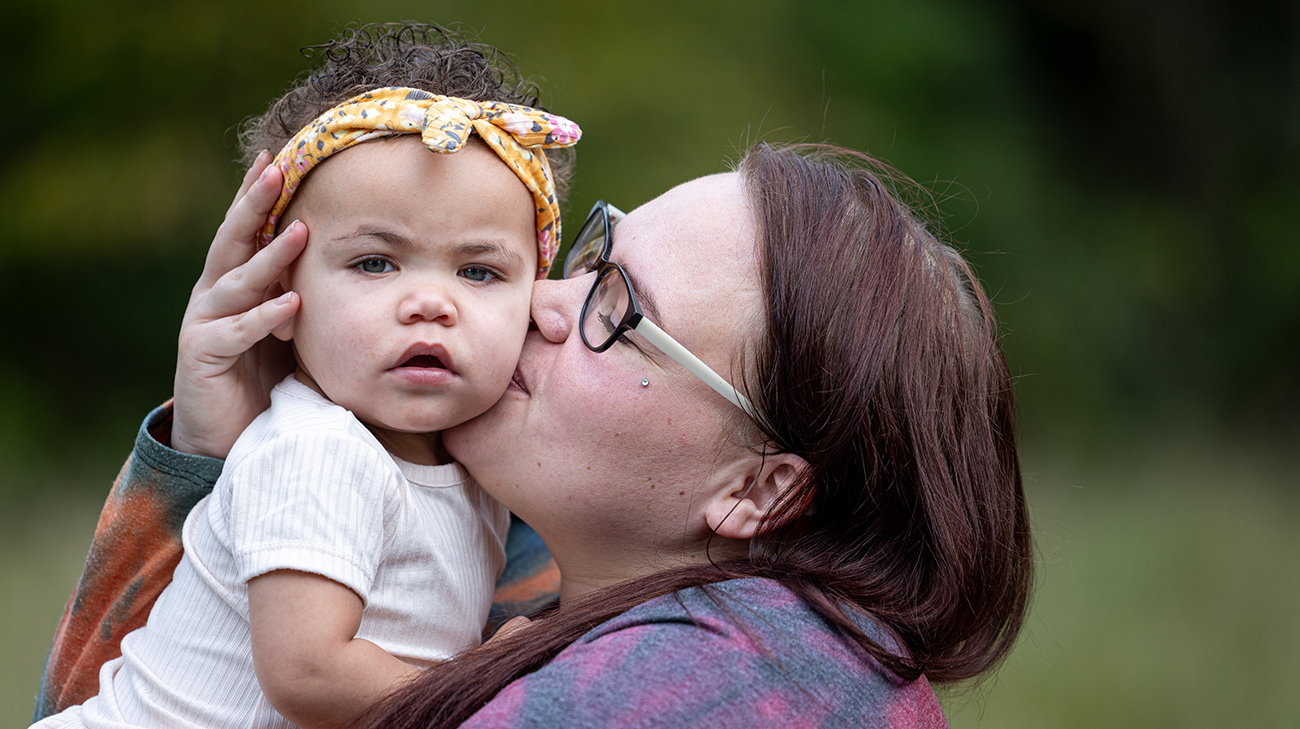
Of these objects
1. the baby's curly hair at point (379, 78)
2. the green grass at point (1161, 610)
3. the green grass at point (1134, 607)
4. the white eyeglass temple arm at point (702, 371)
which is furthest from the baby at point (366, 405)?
the green grass at point (1161, 610)

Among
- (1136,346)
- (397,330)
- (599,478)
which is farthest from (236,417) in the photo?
(1136,346)

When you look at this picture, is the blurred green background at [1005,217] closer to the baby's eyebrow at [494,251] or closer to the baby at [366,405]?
the baby at [366,405]

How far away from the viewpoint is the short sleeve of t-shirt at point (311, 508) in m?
1.27

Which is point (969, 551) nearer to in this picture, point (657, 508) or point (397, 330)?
point (657, 508)

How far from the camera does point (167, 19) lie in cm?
420

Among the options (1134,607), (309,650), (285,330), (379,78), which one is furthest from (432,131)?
(1134,607)

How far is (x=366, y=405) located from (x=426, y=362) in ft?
0.37

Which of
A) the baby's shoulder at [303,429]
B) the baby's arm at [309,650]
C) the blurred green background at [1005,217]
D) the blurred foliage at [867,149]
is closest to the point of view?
the baby's arm at [309,650]

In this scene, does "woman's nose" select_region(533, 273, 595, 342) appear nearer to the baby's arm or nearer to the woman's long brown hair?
the woman's long brown hair

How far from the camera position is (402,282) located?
4.74 feet

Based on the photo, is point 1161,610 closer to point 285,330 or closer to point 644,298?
point 644,298

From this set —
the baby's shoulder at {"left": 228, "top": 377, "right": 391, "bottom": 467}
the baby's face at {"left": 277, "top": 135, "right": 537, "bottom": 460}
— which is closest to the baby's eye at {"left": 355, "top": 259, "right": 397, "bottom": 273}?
the baby's face at {"left": 277, "top": 135, "right": 537, "bottom": 460}

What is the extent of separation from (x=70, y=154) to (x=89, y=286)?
0.58 metres

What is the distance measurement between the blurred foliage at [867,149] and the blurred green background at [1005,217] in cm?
1
